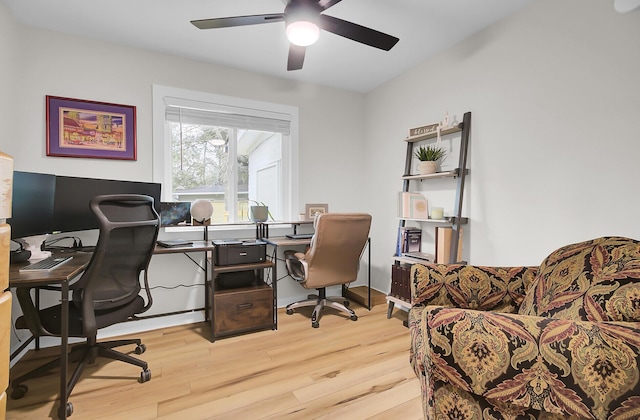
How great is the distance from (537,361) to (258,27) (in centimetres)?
263

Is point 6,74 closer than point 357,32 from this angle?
No

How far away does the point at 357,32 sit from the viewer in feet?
6.27

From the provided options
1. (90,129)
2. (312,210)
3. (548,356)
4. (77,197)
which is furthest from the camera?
(312,210)

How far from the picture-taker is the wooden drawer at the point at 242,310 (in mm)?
2418

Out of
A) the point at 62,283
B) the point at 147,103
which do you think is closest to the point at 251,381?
the point at 62,283

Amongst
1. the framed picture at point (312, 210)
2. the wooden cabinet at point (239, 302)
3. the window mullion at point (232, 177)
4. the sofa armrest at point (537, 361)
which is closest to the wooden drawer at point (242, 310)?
the wooden cabinet at point (239, 302)

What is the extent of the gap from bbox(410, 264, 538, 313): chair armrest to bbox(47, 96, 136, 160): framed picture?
2.58m

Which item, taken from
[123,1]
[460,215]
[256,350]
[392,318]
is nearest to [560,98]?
[460,215]

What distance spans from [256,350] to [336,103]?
276cm

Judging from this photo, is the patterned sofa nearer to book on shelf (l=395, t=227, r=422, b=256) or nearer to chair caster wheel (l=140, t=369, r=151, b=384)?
chair caster wheel (l=140, t=369, r=151, b=384)

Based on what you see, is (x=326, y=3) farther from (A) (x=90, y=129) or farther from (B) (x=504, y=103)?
(A) (x=90, y=129)

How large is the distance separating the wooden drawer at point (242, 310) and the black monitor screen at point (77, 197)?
1.07 metres

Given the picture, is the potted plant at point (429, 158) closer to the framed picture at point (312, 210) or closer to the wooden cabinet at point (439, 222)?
the wooden cabinet at point (439, 222)

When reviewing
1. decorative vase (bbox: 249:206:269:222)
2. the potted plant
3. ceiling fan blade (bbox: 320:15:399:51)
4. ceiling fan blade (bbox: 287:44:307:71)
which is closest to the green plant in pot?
decorative vase (bbox: 249:206:269:222)
